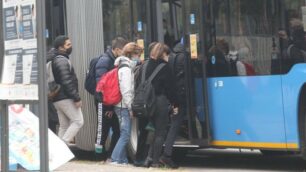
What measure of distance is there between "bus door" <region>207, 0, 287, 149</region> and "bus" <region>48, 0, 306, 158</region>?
0.04 feet

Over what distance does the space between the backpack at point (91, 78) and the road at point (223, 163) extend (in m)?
1.09

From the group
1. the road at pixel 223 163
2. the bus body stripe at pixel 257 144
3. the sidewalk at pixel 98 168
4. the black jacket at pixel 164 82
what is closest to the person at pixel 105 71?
the sidewalk at pixel 98 168

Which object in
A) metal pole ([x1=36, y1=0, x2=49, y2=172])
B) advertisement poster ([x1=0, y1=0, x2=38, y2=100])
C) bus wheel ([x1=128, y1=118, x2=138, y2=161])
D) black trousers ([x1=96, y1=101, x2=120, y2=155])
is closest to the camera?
metal pole ([x1=36, y1=0, x2=49, y2=172])

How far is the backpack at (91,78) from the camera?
1002 cm

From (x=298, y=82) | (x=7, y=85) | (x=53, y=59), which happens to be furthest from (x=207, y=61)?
(x=7, y=85)

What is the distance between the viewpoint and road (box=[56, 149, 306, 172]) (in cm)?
948

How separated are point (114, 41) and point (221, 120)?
6.55ft

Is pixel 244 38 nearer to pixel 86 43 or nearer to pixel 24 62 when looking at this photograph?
pixel 86 43

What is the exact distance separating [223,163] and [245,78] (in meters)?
2.07

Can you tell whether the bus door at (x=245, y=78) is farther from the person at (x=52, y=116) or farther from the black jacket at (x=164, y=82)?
the person at (x=52, y=116)

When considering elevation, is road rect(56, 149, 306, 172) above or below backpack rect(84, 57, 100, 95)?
below

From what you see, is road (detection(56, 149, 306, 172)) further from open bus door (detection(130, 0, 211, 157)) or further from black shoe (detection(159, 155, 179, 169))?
open bus door (detection(130, 0, 211, 157))

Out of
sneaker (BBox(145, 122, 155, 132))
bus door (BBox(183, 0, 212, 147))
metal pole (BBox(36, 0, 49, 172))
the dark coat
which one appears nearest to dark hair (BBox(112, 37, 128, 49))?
the dark coat

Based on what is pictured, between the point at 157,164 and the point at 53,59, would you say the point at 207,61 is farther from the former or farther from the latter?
the point at 53,59
